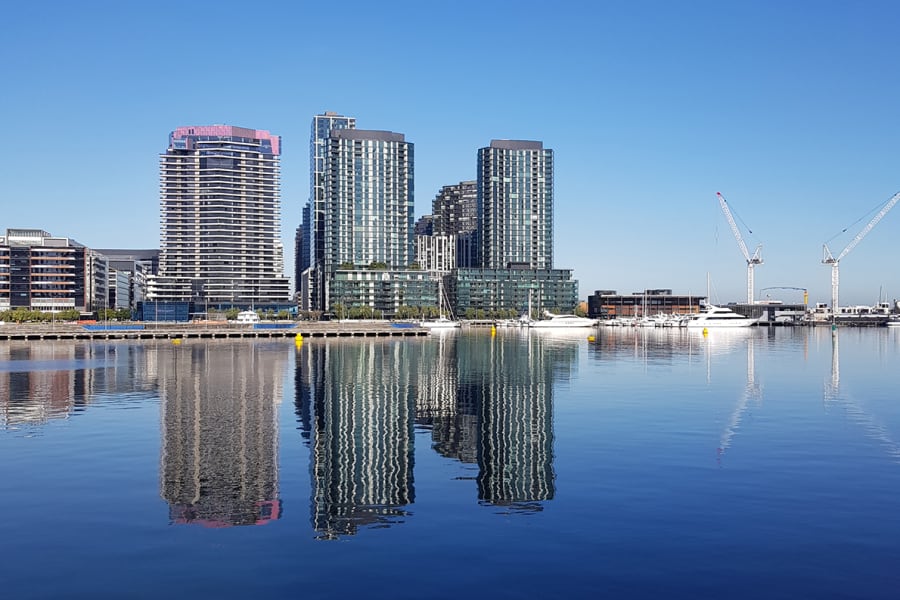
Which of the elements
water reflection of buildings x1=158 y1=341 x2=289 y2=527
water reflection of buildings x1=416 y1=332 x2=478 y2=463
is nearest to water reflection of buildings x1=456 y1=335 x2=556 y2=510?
water reflection of buildings x1=416 y1=332 x2=478 y2=463

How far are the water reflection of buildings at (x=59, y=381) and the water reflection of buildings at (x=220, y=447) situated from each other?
6.34 m

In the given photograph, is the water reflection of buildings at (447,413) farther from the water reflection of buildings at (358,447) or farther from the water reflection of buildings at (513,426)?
the water reflection of buildings at (358,447)

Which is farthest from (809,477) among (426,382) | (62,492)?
(426,382)

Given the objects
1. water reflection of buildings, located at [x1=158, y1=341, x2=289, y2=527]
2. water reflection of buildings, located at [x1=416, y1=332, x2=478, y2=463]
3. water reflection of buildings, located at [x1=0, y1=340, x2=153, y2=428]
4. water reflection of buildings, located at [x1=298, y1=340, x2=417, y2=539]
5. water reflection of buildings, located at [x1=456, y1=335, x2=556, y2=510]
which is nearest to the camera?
water reflection of buildings, located at [x1=298, y1=340, x2=417, y2=539]

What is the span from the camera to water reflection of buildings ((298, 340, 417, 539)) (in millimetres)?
35500

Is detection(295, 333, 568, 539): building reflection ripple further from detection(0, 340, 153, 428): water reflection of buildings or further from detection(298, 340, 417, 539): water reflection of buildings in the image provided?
detection(0, 340, 153, 428): water reflection of buildings

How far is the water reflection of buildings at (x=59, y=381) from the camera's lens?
6783 centimetres

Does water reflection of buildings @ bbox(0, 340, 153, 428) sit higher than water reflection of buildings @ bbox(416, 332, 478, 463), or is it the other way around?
water reflection of buildings @ bbox(416, 332, 478, 463)

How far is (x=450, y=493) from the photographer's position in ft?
127

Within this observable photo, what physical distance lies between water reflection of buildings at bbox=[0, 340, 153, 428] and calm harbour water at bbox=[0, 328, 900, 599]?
0.92 meters

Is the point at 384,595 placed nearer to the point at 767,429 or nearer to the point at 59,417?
the point at 767,429

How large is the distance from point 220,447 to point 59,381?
183 feet

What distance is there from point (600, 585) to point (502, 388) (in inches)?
2301

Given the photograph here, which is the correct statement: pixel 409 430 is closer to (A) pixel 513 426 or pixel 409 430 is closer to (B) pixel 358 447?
(B) pixel 358 447
